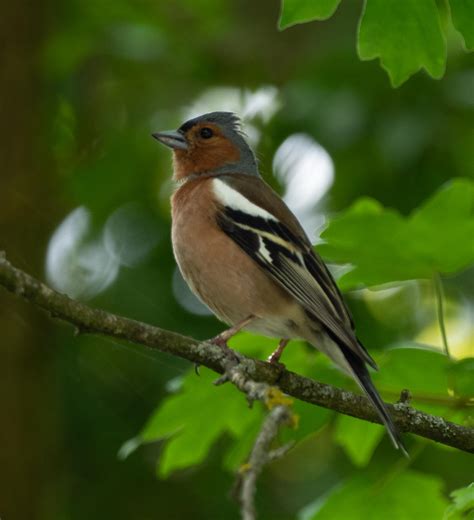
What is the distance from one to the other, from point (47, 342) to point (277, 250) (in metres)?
3.32

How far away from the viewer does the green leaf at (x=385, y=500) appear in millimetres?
4172

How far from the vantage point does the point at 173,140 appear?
6.15 metres

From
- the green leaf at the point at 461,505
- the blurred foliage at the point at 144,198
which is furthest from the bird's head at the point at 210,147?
the green leaf at the point at 461,505

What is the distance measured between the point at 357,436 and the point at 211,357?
120 cm

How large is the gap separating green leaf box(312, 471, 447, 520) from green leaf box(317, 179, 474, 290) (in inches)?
36.2

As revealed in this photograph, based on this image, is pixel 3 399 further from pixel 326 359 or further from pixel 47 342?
pixel 326 359

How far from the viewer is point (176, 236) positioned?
5.15 m

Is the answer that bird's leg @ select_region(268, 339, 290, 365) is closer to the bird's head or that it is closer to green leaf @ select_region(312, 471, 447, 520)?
green leaf @ select_region(312, 471, 447, 520)

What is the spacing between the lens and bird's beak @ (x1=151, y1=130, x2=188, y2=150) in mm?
6105

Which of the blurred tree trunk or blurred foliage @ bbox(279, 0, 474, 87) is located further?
the blurred tree trunk

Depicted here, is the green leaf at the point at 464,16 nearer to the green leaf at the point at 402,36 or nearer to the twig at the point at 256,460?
the green leaf at the point at 402,36

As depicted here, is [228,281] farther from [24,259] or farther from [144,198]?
[144,198]

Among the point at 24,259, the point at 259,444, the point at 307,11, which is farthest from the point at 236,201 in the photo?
the point at 259,444

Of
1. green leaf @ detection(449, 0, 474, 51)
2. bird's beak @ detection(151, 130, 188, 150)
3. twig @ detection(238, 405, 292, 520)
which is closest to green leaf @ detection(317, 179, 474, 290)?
green leaf @ detection(449, 0, 474, 51)
